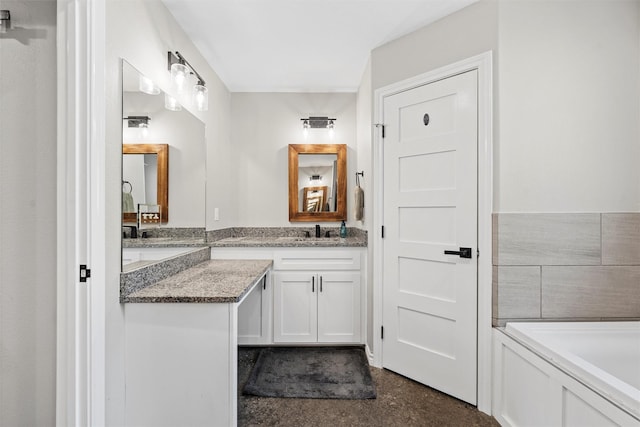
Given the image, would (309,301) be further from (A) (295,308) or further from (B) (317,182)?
(B) (317,182)

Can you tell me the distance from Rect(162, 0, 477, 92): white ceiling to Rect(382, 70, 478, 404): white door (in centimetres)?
46

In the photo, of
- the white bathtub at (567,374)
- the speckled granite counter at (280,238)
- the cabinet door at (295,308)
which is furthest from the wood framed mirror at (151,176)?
the white bathtub at (567,374)

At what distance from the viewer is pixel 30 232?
4.30 feet

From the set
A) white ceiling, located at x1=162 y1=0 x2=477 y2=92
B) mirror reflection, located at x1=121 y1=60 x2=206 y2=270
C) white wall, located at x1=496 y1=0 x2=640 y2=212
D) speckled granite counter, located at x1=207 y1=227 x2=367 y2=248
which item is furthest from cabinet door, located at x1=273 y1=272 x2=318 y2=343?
white ceiling, located at x1=162 y1=0 x2=477 y2=92

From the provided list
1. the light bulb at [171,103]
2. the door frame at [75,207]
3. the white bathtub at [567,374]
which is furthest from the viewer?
the light bulb at [171,103]

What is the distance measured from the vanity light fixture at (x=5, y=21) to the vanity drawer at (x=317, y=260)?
200 centimetres

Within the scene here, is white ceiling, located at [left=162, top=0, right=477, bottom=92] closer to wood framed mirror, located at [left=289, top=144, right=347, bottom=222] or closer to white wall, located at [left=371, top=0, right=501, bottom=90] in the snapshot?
white wall, located at [left=371, top=0, right=501, bottom=90]

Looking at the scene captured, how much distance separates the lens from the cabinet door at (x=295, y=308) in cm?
266

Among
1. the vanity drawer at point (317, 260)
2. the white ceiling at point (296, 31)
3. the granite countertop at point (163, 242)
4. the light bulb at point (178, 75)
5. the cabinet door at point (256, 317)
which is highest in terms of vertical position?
the white ceiling at point (296, 31)

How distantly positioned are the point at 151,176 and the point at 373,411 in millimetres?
1867

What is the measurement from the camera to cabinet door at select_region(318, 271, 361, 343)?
2.66 metres

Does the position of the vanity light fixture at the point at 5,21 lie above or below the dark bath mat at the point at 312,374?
above

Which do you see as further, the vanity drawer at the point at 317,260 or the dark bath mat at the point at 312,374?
the vanity drawer at the point at 317,260

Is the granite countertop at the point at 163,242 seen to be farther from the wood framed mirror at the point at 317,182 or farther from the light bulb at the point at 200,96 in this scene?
the wood framed mirror at the point at 317,182
